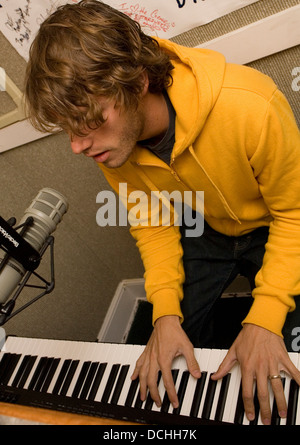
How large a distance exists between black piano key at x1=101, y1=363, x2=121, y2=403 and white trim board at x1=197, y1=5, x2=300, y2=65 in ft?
2.96

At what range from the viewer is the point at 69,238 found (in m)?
1.65

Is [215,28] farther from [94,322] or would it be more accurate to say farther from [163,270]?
[94,322]

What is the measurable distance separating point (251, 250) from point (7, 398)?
78 centimetres

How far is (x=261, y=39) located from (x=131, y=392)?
3.16 ft

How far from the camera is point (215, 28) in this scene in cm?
102

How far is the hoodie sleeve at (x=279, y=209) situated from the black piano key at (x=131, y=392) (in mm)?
302

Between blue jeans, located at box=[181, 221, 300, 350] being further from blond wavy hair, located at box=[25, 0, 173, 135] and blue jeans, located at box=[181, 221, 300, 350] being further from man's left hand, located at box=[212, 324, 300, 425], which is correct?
blond wavy hair, located at box=[25, 0, 173, 135]

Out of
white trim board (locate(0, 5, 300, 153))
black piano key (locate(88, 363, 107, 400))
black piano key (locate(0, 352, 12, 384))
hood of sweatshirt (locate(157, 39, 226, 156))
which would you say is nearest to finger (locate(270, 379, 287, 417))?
black piano key (locate(88, 363, 107, 400))

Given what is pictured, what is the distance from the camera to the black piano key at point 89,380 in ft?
2.99

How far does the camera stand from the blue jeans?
1.12 metres

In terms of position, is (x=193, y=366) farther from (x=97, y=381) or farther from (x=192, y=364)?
(x=97, y=381)

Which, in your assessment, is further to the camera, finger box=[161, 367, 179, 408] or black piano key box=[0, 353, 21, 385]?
black piano key box=[0, 353, 21, 385]
